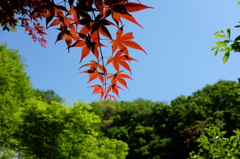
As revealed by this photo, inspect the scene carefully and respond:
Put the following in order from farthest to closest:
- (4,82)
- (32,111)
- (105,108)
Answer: (105,108)
(4,82)
(32,111)

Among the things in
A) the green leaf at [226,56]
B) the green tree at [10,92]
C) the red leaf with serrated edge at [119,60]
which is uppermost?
the green tree at [10,92]

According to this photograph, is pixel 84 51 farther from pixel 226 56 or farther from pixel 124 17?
pixel 226 56

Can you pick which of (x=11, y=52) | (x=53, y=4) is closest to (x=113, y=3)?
(x=53, y=4)

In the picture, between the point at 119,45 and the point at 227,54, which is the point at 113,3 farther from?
the point at 227,54

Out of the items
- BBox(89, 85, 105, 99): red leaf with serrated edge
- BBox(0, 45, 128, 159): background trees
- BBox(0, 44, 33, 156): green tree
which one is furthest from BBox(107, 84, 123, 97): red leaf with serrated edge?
BBox(0, 44, 33, 156): green tree

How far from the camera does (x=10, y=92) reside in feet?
33.6

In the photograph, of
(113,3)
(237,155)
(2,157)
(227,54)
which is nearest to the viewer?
(113,3)

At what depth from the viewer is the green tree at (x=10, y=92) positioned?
9.41 m

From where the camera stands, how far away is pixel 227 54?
79.0 inches

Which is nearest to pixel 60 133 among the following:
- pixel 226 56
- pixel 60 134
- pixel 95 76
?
pixel 60 134

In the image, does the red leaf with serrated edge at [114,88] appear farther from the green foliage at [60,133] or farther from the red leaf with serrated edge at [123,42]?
the green foliage at [60,133]

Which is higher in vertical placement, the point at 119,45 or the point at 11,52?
the point at 11,52

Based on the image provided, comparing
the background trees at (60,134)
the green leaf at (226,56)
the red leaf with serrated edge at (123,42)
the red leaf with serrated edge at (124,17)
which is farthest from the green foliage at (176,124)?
the red leaf with serrated edge at (124,17)

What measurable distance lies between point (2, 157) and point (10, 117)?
70.9 inches
